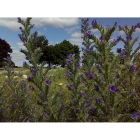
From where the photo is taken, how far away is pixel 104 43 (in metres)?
2.72

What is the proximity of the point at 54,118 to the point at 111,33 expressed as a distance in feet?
4.11

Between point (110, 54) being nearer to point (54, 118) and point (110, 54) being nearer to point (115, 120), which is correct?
point (115, 120)

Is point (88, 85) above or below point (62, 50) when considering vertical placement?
below

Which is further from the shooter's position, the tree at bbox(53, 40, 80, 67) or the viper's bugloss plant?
the tree at bbox(53, 40, 80, 67)

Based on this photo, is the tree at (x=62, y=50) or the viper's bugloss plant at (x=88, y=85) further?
the tree at (x=62, y=50)

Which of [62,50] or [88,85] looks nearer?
[88,85]

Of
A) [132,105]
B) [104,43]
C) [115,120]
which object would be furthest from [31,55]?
[132,105]
